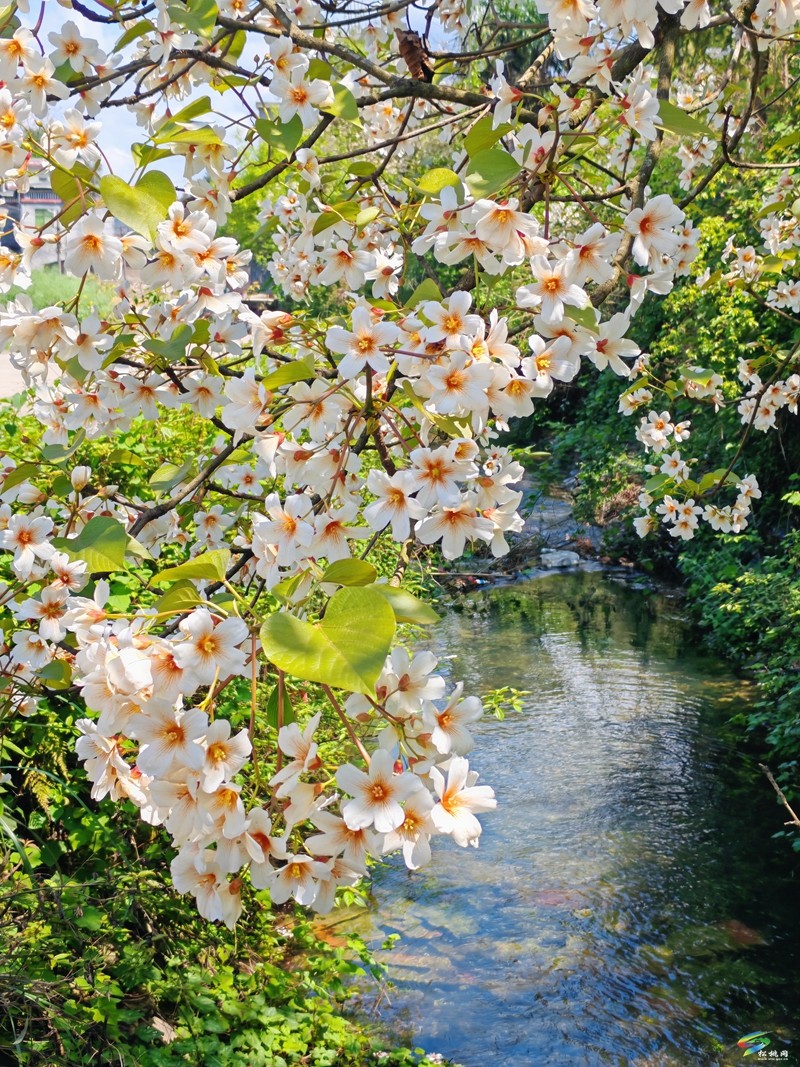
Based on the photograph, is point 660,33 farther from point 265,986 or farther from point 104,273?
point 265,986

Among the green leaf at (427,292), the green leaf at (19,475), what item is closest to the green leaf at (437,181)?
the green leaf at (427,292)

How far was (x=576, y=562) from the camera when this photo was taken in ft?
28.6

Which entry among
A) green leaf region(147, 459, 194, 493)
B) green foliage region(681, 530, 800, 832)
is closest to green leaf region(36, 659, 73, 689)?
green leaf region(147, 459, 194, 493)

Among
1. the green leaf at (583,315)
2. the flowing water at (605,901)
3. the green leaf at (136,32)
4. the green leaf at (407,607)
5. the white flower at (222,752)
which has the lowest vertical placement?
the flowing water at (605,901)

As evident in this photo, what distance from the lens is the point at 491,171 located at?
968 mm

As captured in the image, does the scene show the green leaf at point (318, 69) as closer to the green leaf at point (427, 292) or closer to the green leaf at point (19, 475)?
the green leaf at point (427, 292)

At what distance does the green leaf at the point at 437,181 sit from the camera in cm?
112

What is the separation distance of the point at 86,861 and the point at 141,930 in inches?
9.8

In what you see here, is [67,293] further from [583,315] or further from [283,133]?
[583,315]

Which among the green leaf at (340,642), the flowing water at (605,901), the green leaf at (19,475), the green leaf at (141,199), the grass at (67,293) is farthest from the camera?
the flowing water at (605,901)

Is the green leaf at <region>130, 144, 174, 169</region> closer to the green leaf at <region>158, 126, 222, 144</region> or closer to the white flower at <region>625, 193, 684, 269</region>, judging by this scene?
the green leaf at <region>158, 126, 222, 144</region>

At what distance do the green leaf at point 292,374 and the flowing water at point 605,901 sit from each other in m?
2.48

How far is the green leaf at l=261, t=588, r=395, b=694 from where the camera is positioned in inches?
27.8

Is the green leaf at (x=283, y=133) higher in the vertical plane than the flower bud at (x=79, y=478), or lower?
higher
